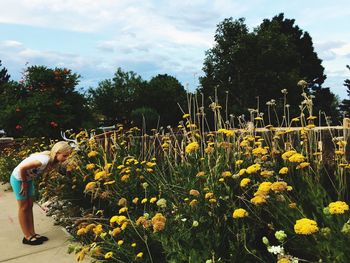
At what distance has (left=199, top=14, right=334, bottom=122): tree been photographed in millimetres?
34719

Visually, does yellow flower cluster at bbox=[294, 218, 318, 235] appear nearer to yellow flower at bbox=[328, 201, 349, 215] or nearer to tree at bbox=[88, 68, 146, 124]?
yellow flower at bbox=[328, 201, 349, 215]

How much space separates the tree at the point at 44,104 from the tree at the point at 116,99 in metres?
38.8

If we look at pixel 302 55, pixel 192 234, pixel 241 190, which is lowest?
pixel 192 234

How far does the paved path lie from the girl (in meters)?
0.15

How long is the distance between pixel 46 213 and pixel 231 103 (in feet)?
99.1

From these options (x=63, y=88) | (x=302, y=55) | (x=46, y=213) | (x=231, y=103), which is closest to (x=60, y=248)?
(x=46, y=213)

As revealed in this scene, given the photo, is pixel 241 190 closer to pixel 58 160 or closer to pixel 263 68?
pixel 58 160

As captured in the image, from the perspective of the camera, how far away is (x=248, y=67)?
35.1 meters

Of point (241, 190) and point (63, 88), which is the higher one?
point (63, 88)

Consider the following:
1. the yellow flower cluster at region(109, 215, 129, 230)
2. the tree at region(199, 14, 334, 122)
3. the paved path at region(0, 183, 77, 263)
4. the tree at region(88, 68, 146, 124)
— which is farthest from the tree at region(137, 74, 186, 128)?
the yellow flower cluster at region(109, 215, 129, 230)

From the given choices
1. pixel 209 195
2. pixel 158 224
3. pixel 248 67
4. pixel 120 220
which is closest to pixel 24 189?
pixel 120 220

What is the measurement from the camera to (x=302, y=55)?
148 ft

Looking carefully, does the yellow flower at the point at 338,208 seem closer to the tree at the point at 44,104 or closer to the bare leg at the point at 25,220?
the bare leg at the point at 25,220

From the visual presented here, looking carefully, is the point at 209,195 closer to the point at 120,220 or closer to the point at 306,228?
the point at 120,220
